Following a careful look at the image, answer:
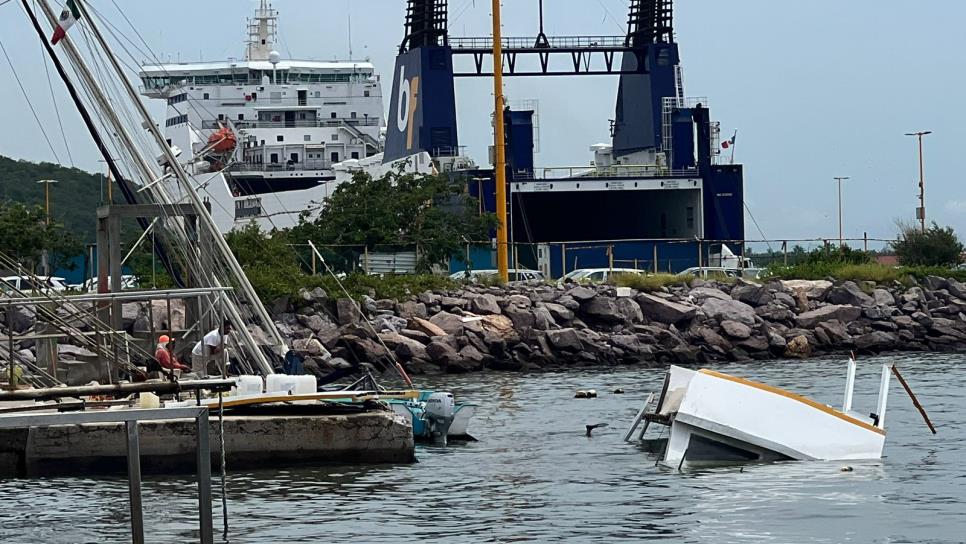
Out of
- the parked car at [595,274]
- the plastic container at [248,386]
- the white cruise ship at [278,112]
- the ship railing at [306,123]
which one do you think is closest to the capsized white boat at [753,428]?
the plastic container at [248,386]

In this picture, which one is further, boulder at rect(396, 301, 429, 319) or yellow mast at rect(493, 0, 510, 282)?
yellow mast at rect(493, 0, 510, 282)

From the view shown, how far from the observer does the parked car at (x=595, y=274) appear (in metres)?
53.4

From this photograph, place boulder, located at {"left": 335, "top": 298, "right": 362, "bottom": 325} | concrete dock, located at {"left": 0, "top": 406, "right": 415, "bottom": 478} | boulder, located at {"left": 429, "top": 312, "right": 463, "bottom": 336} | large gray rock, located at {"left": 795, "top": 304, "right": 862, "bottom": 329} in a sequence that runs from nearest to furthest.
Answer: concrete dock, located at {"left": 0, "top": 406, "right": 415, "bottom": 478}, boulder, located at {"left": 429, "top": 312, "right": 463, "bottom": 336}, boulder, located at {"left": 335, "top": 298, "right": 362, "bottom": 325}, large gray rock, located at {"left": 795, "top": 304, "right": 862, "bottom": 329}

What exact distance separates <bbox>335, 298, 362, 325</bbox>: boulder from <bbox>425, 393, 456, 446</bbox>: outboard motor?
17.7 metres

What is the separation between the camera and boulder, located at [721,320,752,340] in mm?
47156

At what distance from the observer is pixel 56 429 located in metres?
22.7

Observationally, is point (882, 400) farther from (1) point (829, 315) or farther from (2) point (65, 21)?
(1) point (829, 315)

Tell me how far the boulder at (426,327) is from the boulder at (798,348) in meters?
9.98

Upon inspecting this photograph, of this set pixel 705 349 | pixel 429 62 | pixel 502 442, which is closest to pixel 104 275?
pixel 502 442

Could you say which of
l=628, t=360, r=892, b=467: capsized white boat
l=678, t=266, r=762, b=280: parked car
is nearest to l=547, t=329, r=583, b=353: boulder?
l=678, t=266, r=762, b=280: parked car

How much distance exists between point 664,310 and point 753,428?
82.2 feet

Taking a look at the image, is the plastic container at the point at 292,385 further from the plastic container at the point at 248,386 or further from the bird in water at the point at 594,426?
the bird in water at the point at 594,426

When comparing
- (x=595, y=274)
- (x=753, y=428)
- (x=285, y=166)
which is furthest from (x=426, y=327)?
(x=285, y=166)

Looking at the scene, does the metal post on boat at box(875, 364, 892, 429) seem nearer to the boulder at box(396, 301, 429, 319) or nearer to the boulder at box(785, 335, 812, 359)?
the boulder at box(785, 335, 812, 359)
